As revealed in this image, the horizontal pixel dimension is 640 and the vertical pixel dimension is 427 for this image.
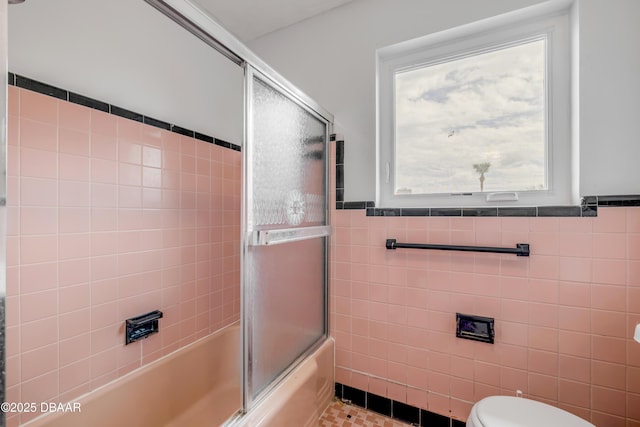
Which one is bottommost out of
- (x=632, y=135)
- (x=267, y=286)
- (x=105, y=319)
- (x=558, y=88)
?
(x=105, y=319)

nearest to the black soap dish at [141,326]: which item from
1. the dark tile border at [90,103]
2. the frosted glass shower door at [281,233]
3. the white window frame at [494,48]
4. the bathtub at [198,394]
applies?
the bathtub at [198,394]

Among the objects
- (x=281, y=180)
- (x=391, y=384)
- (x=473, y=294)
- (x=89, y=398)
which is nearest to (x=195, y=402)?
(x=89, y=398)

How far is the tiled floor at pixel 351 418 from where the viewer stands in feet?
4.76

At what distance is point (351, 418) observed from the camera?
1.49 metres

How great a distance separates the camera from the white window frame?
4.17 feet

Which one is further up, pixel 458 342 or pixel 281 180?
pixel 281 180

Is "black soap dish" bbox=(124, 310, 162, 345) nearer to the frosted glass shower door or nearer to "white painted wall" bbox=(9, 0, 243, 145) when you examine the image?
the frosted glass shower door

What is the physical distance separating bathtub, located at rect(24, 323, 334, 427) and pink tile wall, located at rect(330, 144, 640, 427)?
0.34m

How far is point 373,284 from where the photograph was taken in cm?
157

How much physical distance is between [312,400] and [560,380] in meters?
1.08

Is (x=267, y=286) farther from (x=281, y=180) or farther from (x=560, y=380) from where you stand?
(x=560, y=380)

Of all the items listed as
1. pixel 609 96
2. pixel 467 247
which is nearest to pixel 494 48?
pixel 609 96

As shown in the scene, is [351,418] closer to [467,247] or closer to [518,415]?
[518,415]

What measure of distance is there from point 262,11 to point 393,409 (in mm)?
2383
